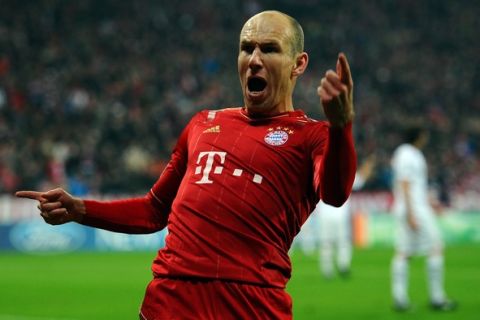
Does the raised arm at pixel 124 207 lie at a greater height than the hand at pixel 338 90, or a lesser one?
lesser

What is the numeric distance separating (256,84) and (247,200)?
506mm

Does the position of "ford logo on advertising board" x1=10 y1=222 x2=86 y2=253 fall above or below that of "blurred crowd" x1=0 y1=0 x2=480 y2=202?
below

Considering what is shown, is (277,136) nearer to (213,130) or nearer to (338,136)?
(213,130)

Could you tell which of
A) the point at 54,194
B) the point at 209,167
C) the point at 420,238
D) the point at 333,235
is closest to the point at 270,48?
the point at 209,167

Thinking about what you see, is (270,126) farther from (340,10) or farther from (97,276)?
(340,10)

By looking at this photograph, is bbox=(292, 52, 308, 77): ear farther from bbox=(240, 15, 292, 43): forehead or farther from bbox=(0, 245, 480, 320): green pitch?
bbox=(0, 245, 480, 320): green pitch

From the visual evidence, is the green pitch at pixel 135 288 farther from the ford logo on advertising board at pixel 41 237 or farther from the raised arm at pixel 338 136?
the raised arm at pixel 338 136

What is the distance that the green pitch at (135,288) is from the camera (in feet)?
35.8

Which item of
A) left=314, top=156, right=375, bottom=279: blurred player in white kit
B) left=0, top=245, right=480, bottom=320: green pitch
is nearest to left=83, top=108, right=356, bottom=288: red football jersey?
left=0, top=245, right=480, bottom=320: green pitch

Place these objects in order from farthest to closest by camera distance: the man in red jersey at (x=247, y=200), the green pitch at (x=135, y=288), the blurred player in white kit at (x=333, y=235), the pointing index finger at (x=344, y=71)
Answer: the blurred player in white kit at (x=333, y=235)
the green pitch at (x=135, y=288)
the man in red jersey at (x=247, y=200)
the pointing index finger at (x=344, y=71)

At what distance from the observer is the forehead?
3.84m

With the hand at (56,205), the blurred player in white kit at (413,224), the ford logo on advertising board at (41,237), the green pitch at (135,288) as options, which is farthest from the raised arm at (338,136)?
the ford logo on advertising board at (41,237)

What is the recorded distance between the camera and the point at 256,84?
3.89 meters

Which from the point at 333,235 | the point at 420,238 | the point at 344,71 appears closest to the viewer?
the point at 344,71
